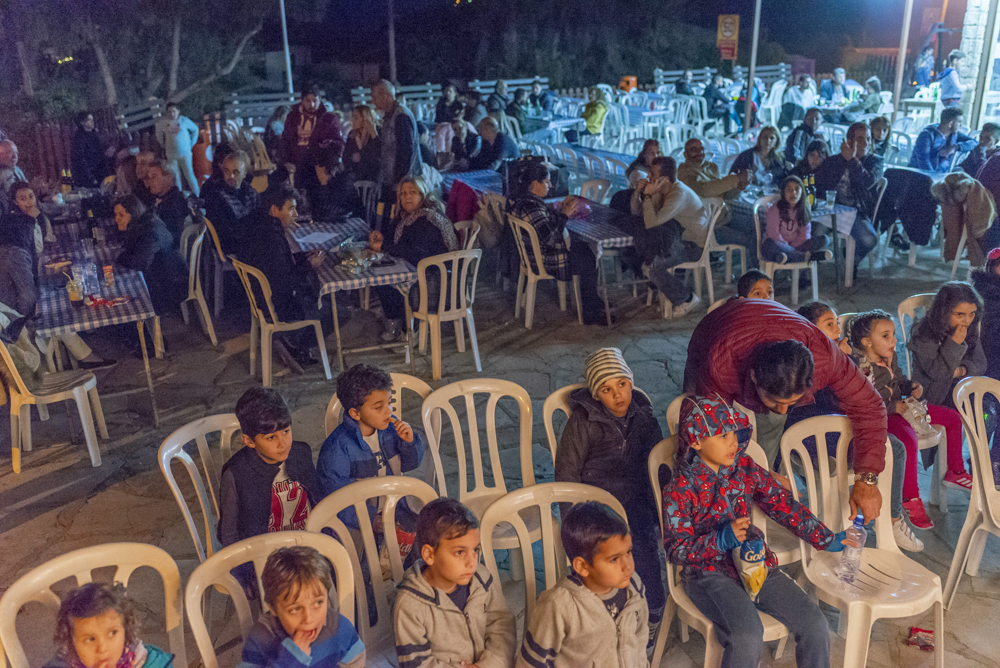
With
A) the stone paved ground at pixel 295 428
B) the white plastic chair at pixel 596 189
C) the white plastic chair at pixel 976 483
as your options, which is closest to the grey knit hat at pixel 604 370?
the stone paved ground at pixel 295 428

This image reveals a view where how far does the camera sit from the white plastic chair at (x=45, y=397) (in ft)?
13.1

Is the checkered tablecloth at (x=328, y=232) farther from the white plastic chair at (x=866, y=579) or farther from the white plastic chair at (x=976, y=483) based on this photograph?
the white plastic chair at (x=976, y=483)

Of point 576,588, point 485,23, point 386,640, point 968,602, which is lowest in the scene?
point 968,602

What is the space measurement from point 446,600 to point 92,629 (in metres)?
0.87

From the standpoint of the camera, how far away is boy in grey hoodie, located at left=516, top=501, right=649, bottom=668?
7.13 ft

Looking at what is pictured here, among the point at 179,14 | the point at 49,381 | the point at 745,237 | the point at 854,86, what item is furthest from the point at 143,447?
the point at 179,14

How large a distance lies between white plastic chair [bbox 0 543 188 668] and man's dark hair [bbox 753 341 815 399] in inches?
68.6

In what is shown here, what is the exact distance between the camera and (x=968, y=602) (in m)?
3.09

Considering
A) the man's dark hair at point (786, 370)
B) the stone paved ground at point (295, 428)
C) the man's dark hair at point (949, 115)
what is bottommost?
the stone paved ground at point (295, 428)

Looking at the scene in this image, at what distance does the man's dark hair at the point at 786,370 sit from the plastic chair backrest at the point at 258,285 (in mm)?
3173

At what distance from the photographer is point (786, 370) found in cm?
236

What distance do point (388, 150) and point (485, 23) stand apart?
67.4ft

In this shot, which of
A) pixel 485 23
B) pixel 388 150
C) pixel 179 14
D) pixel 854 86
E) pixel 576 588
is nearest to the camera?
pixel 576 588

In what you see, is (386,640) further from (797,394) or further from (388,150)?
(388,150)
